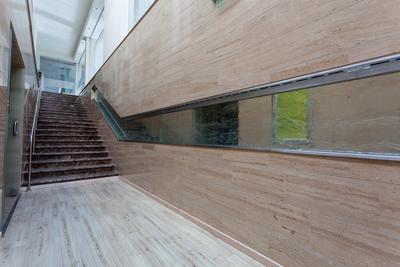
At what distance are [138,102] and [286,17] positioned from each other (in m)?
3.16

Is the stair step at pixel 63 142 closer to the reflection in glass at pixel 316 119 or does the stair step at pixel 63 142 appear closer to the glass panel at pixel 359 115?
the reflection in glass at pixel 316 119

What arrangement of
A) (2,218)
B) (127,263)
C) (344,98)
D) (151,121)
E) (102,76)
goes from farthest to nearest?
(102,76) → (151,121) → (2,218) → (127,263) → (344,98)

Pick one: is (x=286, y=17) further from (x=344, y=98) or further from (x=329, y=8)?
(x=344, y=98)

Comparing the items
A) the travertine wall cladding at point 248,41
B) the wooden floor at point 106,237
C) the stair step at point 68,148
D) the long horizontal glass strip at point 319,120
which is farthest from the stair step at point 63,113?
the long horizontal glass strip at point 319,120

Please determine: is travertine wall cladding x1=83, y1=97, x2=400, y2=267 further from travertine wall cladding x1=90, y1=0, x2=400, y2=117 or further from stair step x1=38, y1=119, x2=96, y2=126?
stair step x1=38, y1=119, x2=96, y2=126

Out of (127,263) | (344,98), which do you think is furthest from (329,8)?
(127,263)

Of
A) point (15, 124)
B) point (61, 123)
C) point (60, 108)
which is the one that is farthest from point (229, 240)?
point (60, 108)

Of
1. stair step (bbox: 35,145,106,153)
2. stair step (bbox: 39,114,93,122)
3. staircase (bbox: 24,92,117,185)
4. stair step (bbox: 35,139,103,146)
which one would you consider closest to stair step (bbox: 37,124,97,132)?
staircase (bbox: 24,92,117,185)

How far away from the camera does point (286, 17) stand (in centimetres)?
163

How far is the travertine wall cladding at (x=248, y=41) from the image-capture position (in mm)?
1260

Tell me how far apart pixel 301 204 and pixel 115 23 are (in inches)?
255

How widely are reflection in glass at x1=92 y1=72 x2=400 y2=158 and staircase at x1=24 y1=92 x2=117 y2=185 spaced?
3193mm

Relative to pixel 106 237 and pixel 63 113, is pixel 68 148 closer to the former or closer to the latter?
pixel 63 113

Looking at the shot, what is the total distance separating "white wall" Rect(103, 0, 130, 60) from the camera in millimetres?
5418
